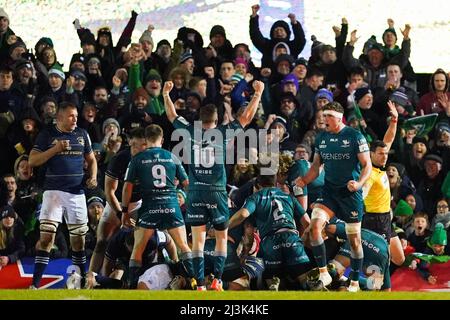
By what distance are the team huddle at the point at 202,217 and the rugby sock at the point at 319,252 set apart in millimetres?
13

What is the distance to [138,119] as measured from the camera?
19.0m

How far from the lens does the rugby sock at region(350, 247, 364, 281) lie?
17.4m

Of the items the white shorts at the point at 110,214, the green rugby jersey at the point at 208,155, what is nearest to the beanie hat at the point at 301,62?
the green rugby jersey at the point at 208,155

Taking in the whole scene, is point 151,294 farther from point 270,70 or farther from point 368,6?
point 368,6

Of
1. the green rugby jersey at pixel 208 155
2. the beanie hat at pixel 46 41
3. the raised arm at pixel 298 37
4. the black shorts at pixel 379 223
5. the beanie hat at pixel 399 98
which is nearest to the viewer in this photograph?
the green rugby jersey at pixel 208 155

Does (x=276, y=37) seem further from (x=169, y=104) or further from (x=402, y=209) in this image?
(x=402, y=209)

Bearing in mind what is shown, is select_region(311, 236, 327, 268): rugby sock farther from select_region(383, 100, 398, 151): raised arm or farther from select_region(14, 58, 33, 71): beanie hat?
select_region(14, 58, 33, 71): beanie hat

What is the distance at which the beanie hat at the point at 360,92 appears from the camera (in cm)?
1973

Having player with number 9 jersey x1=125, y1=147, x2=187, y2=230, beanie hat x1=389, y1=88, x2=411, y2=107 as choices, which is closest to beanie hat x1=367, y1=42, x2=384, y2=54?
beanie hat x1=389, y1=88, x2=411, y2=107

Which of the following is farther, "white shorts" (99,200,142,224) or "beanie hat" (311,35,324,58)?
"beanie hat" (311,35,324,58)

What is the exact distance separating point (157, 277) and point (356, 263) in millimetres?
2642

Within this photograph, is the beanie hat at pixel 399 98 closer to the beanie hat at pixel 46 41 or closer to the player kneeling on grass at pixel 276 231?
the player kneeling on grass at pixel 276 231

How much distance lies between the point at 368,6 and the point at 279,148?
410 centimetres

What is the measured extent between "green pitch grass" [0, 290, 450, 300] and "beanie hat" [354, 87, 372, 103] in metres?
4.25
